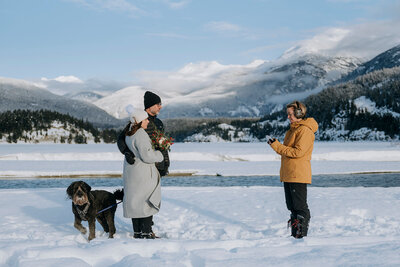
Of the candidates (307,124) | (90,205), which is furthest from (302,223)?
(90,205)

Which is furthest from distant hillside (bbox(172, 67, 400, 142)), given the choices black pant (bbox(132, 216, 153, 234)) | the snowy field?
black pant (bbox(132, 216, 153, 234))

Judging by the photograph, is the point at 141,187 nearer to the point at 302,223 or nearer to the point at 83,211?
the point at 83,211

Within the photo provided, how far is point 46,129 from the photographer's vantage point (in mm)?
114125

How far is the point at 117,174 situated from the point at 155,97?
1648 centimetres

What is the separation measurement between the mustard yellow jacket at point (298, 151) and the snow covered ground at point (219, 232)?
1.01 meters

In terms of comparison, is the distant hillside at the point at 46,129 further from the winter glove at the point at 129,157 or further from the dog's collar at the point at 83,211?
the winter glove at the point at 129,157

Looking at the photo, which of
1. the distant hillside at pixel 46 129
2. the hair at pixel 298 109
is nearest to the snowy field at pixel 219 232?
the hair at pixel 298 109

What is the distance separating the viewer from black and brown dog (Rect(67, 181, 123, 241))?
6045mm

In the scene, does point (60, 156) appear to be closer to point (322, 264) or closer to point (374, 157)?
point (374, 157)

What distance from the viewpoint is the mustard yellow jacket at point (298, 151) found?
5902 millimetres

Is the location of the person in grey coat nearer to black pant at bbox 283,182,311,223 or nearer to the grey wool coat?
the grey wool coat

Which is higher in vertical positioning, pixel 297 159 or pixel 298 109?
pixel 298 109

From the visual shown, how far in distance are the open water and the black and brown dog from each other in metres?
10.8

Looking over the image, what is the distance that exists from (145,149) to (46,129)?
117226 mm
